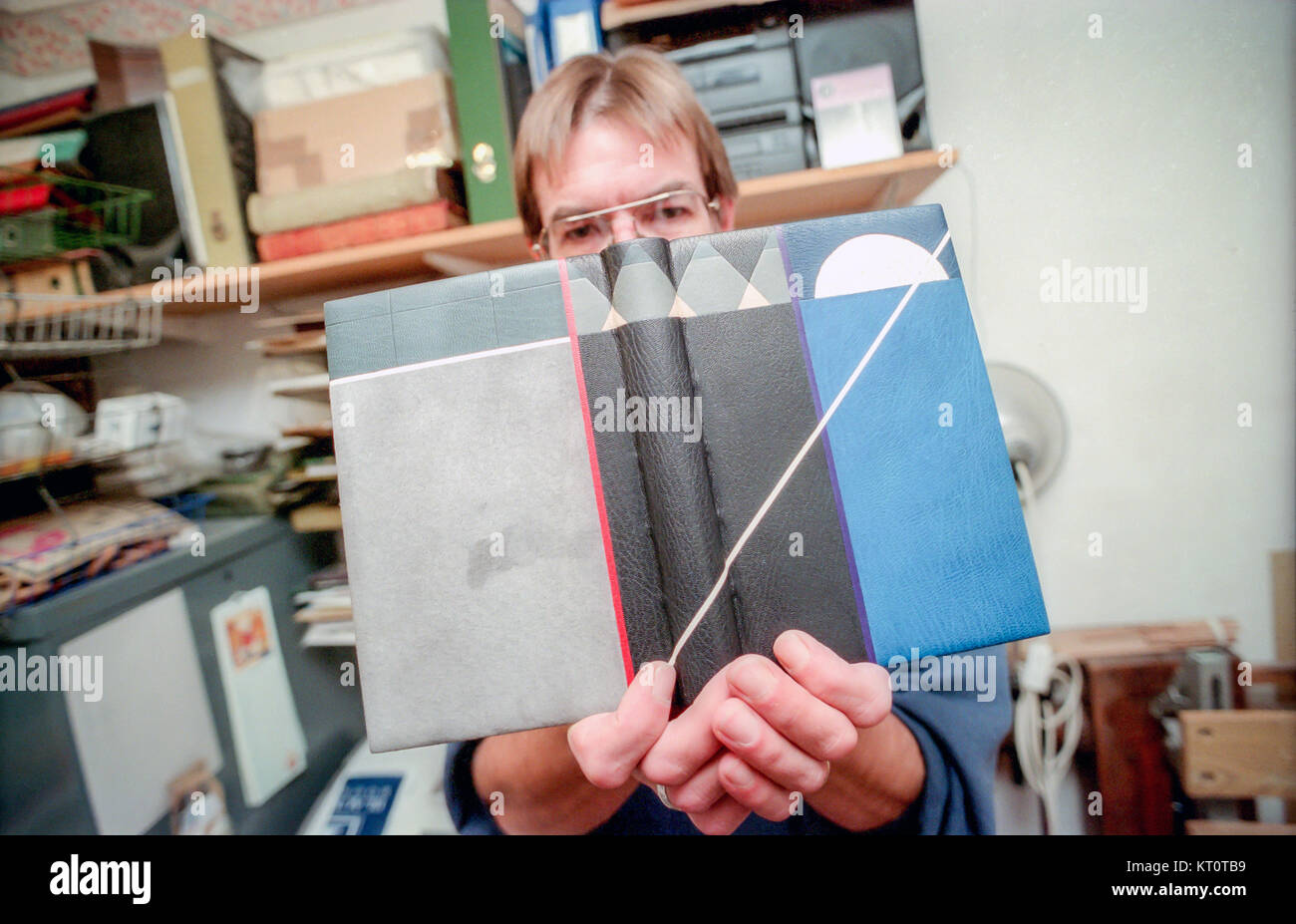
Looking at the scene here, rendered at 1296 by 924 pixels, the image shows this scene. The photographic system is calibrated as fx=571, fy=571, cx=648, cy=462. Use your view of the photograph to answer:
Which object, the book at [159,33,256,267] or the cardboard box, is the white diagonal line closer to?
the cardboard box

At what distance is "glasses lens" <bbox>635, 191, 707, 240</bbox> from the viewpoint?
699 millimetres

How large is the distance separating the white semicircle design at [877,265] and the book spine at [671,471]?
127 mm

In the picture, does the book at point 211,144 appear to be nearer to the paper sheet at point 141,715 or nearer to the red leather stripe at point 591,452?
the paper sheet at point 141,715

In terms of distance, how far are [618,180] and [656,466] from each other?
43 cm

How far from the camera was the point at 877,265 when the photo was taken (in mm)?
423

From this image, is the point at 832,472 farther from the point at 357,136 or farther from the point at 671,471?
the point at 357,136

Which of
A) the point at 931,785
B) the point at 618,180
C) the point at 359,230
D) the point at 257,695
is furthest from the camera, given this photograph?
the point at 257,695

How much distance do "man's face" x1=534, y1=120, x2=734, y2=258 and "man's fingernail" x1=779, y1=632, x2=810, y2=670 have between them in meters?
0.50

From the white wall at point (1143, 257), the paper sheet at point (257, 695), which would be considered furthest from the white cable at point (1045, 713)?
the paper sheet at point (257, 695)

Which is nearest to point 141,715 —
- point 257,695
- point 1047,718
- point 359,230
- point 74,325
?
point 257,695

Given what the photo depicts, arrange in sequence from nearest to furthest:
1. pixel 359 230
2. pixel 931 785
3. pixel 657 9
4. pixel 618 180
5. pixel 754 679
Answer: pixel 754 679 → pixel 931 785 → pixel 618 180 → pixel 657 9 → pixel 359 230

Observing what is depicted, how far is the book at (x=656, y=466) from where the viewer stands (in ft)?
1.36

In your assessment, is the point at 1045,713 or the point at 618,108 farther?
the point at 1045,713
